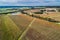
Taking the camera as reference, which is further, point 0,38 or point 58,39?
point 0,38

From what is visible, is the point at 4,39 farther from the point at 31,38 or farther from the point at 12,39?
the point at 31,38

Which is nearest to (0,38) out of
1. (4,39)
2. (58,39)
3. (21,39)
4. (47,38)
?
(4,39)

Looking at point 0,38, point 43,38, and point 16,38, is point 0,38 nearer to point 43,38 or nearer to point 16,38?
point 16,38

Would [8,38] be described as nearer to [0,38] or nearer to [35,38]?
[0,38]

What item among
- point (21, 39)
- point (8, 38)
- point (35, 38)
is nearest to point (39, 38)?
point (35, 38)

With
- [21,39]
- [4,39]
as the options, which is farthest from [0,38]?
Answer: [21,39]
